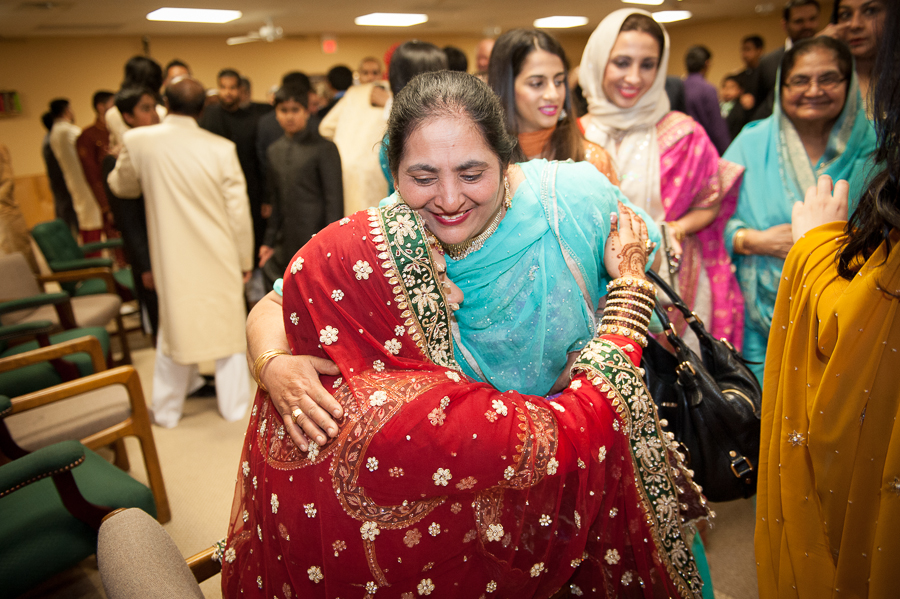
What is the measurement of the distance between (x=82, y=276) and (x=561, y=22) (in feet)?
33.1

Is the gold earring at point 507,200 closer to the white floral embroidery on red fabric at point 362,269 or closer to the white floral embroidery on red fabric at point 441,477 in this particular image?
the white floral embroidery on red fabric at point 362,269

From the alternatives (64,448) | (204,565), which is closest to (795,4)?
(204,565)

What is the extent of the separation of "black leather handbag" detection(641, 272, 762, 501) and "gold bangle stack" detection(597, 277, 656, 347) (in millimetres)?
122

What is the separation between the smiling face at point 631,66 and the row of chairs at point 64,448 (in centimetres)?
175

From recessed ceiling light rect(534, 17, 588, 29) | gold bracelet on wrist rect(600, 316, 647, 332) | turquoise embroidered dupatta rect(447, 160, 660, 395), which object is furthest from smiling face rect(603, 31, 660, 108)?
recessed ceiling light rect(534, 17, 588, 29)

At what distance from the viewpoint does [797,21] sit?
2969 millimetres

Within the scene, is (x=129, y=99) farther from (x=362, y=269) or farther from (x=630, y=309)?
(x=630, y=309)

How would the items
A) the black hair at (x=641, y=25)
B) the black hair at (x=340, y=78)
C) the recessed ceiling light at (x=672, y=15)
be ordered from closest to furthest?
1. the black hair at (x=641, y=25)
2. the black hair at (x=340, y=78)
3. the recessed ceiling light at (x=672, y=15)

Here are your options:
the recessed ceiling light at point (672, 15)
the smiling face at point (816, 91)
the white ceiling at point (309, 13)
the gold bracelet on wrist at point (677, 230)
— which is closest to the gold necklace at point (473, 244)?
the gold bracelet on wrist at point (677, 230)

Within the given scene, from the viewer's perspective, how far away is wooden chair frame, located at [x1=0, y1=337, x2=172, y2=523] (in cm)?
169

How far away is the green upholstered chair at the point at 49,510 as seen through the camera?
125cm

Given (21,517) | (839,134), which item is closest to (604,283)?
(839,134)

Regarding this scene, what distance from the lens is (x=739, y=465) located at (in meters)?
1.06

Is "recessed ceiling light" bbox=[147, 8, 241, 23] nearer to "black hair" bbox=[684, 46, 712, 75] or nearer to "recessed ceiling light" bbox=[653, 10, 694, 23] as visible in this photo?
"black hair" bbox=[684, 46, 712, 75]
